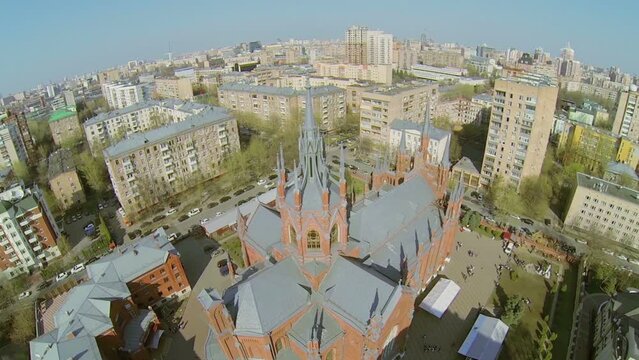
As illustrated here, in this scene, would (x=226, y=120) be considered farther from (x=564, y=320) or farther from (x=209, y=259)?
(x=564, y=320)

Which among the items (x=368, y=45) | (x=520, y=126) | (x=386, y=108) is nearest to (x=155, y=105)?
(x=386, y=108)

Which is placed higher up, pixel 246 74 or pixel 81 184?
pixel 246 74

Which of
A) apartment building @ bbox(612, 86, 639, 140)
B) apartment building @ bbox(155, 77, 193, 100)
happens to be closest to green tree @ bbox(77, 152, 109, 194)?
apartment building @ bbox(155, 77, 193, 100)

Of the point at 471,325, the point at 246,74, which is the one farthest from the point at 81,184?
the point at 246,74

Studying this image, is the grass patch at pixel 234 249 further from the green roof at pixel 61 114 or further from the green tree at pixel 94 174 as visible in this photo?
the green roof at pixel 61 114

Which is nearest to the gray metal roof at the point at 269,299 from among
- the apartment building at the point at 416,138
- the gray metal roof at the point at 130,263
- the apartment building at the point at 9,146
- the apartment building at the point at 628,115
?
the gray metal roof at the point at 130,263

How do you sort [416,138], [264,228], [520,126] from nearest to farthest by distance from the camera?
[264,228]
[520,126]
[416,138]

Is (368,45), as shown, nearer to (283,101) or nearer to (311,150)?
(283,101)
